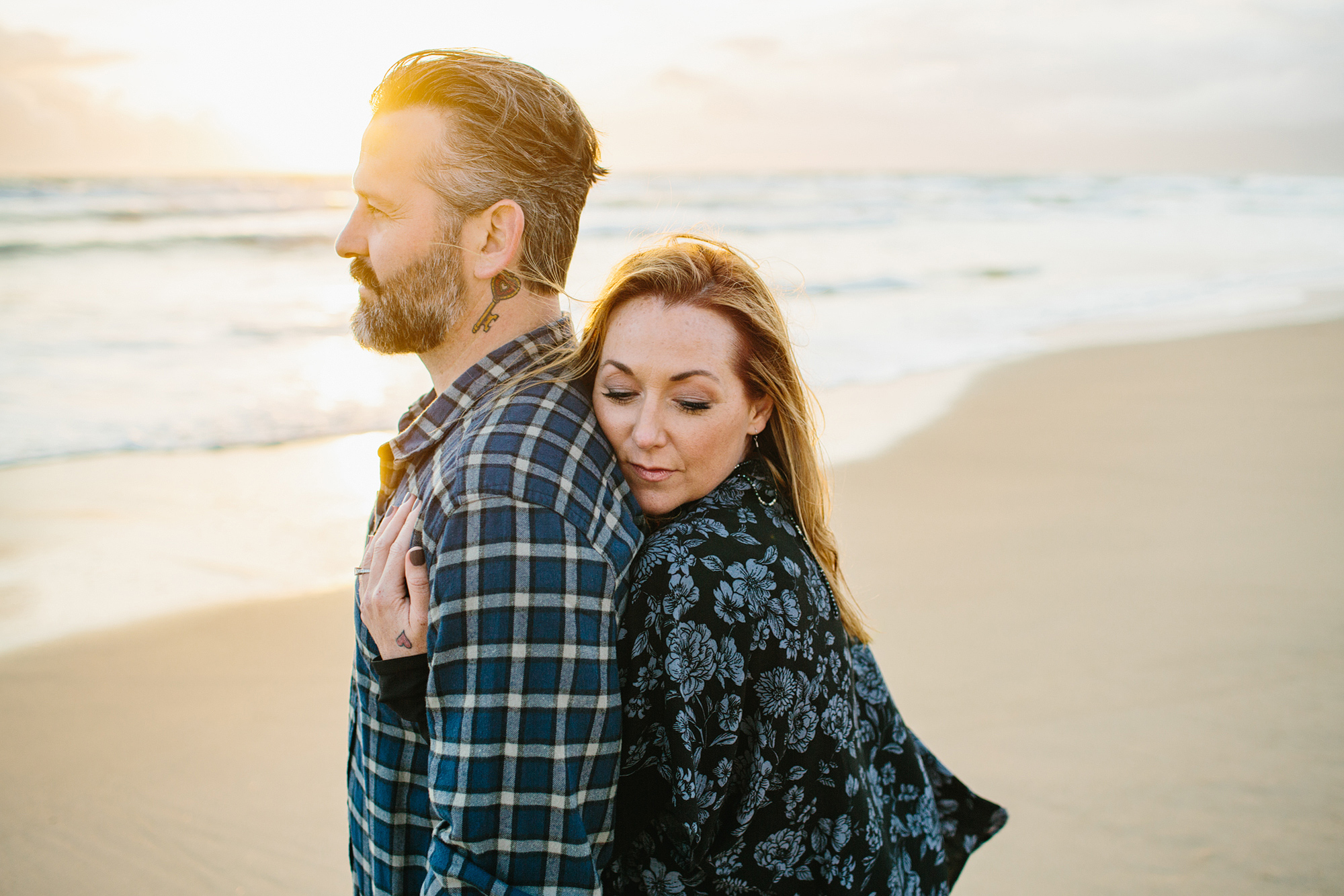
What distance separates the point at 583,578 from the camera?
5.25 ft

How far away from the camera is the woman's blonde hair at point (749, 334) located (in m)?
1.99

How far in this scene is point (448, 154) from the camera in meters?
2.03

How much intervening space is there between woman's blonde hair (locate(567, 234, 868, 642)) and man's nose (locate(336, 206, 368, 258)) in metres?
0.52

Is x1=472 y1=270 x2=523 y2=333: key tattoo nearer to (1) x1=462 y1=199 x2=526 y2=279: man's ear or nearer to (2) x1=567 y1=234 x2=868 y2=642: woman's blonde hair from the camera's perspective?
(1) x1=462 y1=199 x2=526 y2=279: man's ear

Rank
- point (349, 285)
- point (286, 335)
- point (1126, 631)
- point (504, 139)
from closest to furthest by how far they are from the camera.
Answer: point (504, 139) < point (1126, 631) < point (286, 335) < point (349, 285)

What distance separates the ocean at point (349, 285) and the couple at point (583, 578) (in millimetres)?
320

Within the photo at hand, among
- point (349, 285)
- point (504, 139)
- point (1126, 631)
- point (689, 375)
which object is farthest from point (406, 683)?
point (349, 285)

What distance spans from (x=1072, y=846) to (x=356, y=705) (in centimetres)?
299

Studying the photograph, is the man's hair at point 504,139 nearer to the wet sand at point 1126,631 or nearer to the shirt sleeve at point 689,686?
the shirt sleeve at point 689,686

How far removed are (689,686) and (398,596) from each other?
1.83 feet

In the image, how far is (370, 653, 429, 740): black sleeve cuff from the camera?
170 centimetres

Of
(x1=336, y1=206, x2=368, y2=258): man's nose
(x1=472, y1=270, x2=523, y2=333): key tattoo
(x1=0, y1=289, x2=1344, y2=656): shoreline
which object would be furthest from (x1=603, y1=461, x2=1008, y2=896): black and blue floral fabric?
(x1=0, y1=289, x2=1344, y2=656): shoreline

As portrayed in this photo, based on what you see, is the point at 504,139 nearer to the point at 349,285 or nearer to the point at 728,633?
the point at 728,633

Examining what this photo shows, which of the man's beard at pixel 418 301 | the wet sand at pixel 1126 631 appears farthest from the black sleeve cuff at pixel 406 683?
the wet sand at pixel 1126 631
